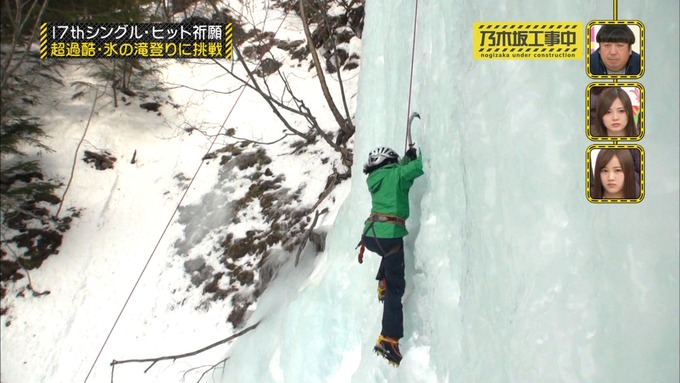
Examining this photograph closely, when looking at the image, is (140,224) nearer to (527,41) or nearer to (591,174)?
(527,41)

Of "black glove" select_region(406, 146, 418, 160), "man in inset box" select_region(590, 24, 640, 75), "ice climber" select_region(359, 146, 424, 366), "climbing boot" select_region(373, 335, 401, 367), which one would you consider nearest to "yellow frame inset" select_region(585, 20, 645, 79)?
"man in inset box" select_region(590, 24, 640, 75)

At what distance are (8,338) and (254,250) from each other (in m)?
4.09

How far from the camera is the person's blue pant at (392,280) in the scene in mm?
2375

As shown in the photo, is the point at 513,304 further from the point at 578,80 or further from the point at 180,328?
the point at 180,328

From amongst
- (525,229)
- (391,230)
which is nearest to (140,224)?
(391,230)

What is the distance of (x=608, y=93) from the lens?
1.41 m

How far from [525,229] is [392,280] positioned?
38.8 inches

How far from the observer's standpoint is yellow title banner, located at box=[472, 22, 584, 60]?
59.3 inches

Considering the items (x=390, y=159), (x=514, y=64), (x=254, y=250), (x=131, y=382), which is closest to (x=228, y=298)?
(x=254, y=250)

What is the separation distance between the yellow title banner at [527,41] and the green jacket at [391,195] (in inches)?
27.1

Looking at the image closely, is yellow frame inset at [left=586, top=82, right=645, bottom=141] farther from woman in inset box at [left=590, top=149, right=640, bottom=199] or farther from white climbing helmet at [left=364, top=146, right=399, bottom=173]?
white climbing helmet at [left=364, top=146, right=399, bottom=173]

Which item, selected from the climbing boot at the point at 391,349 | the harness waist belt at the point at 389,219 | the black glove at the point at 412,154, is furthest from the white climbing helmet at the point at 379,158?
the climbing boot at the point at 391,349

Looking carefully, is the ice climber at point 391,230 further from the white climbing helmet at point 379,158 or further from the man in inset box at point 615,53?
the man in inset box at point 615,53

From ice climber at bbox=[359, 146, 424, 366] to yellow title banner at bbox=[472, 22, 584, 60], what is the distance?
27.1 inches
